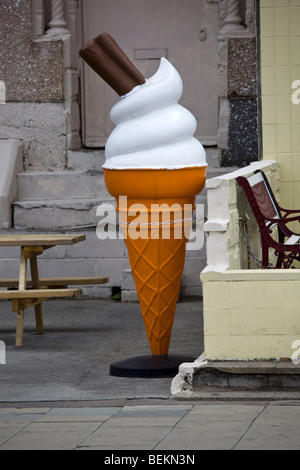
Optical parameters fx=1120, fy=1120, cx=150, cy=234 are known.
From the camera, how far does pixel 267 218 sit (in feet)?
26.8

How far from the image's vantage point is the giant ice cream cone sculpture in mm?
7594

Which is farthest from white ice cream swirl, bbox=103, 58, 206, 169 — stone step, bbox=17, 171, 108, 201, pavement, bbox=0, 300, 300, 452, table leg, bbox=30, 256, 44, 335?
stone step, bbox=17, 171, 108, 201

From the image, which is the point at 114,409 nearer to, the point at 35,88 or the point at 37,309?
the point at 37,309

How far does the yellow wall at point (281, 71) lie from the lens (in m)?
10.3

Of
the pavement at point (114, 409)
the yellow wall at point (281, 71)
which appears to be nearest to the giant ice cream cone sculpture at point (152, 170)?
the pavement at point (114, 409)

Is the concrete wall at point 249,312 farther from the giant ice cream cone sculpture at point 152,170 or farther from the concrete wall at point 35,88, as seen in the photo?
the concrete wall at point 35,88

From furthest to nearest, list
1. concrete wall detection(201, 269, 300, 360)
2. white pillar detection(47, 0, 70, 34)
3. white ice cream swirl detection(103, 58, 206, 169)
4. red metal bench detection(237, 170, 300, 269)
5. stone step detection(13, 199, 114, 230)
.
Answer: white pillar detection(47, 0, 70, 34) → stone step detection(13, 199, 114, 230) → red metal bench detection(237, 170, 300, 269) → white ice cream swirl detection(103, 58, 206, 169) → concrete wall detection(201, 269, 300, 360)

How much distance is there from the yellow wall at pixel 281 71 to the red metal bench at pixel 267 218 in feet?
2.84

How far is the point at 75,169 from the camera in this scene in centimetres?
1247

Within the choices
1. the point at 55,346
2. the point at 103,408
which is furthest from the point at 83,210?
the point at 103,408

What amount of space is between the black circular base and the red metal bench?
0.99 metres

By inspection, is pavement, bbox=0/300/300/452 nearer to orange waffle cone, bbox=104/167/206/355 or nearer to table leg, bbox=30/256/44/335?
table leg, bbox=30/256/44/335

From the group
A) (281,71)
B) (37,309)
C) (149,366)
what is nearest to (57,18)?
(281,71)

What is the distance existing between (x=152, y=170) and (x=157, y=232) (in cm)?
44
